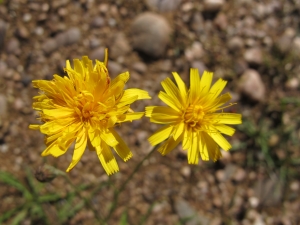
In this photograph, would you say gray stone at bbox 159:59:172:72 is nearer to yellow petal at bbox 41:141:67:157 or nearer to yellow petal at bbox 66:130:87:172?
yellow petal at bbox 66:130:87:172

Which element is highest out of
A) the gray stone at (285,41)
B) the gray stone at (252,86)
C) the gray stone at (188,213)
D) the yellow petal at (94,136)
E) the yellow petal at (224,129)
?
the yellow petal at (94,136)

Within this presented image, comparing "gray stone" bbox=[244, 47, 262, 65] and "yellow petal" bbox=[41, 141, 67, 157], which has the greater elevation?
"yellow petal" bbox=[41, 141, 67, 157]

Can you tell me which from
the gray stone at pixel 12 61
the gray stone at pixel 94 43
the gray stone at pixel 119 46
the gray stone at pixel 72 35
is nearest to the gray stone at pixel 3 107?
the gray stone at pixel 12 61

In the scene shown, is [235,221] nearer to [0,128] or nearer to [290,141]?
[290,141]

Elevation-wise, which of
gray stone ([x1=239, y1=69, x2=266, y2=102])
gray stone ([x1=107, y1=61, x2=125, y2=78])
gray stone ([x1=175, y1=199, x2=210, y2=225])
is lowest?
gray stone ([x1=175, y1=199, x2=210, y2=225])

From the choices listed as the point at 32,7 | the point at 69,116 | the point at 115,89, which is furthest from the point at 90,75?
the point at 32,7

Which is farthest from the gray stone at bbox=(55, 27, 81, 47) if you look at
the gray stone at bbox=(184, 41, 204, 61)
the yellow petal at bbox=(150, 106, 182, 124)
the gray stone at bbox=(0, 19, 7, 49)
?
the yellow petal at bbox=(150, 106, 182, 124)

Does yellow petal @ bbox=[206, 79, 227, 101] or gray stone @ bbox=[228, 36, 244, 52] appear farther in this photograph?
gray stone @ bbox=[228, 36, 244, 52]

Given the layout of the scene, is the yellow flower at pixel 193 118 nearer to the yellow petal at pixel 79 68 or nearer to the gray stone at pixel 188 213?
the yellow petal at pixel 79 68
